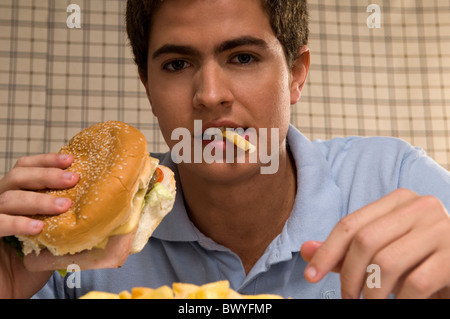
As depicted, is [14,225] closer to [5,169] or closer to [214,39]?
[214,39]

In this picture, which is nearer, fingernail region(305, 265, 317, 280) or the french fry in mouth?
fingernail region(305, 265, 317, 280)

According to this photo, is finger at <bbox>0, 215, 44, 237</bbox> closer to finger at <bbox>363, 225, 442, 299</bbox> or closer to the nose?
the nose

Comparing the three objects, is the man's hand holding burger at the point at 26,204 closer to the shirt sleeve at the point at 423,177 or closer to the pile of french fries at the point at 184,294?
the pile of french fries at the point at 184,294

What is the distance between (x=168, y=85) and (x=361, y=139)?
0.64 meters

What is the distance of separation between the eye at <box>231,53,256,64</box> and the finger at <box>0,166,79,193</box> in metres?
0.44

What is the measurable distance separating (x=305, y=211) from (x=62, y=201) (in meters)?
0.58

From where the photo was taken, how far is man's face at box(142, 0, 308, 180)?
1041 mm

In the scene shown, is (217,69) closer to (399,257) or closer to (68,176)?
(68,176)

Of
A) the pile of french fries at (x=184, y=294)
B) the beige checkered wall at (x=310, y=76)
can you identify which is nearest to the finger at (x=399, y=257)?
the pile of french fries at (x=184, y=294)

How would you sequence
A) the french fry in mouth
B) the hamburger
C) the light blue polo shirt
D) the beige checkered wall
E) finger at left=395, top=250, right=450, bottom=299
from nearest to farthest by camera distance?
finger at left=395, top=250, right=450, bottom=299, the hamburger, the french fry in mouth, the light blue polo shirt, the beige checkered wall

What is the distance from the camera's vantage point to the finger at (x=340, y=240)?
→ 66 centimetres

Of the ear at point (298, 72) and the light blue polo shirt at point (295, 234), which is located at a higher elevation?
the ear at point (298, 72)

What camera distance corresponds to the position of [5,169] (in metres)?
2.82

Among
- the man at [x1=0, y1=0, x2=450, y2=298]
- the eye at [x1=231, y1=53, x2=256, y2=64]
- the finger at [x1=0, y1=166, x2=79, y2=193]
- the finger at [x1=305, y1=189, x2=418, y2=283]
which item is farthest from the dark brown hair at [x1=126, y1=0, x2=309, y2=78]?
the finger at [x1=305, y1=189, x2=418, y2=283]
